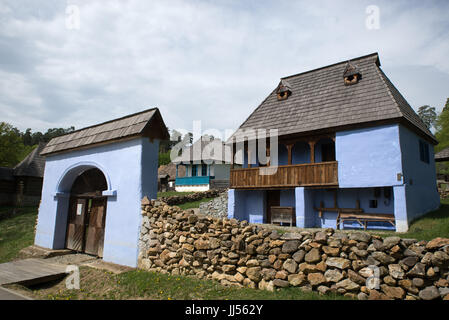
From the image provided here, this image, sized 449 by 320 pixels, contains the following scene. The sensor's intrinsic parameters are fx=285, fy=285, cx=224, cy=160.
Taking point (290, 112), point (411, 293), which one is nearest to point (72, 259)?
point (411, 293)

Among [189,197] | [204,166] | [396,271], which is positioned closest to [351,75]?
[396,271]

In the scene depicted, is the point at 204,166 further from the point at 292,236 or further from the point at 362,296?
the point at 362,296

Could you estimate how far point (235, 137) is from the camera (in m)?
15.7

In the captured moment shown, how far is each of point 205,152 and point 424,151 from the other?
2003 cm

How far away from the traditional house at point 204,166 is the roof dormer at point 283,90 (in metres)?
11.4

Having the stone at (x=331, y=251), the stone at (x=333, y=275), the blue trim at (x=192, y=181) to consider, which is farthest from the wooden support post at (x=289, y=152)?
the blue trim at (x=192, y=181)

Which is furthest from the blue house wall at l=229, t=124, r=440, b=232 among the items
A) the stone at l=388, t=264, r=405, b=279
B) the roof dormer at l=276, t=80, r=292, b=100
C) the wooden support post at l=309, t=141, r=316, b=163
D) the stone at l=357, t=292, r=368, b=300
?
the stone at l=357, t=292, r=368, b=300

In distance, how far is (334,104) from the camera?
1339 centimetres

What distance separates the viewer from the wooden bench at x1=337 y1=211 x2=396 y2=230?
11.3 m

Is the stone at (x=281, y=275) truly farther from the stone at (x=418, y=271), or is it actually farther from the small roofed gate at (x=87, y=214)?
the small roofed gate at (x=87, y=214)

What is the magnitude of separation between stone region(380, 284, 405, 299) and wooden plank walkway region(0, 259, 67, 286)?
783 centimetres

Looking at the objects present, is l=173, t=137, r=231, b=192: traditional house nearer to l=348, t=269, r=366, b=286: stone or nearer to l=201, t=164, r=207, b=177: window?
l=201, t=164, r=207, b=177: window

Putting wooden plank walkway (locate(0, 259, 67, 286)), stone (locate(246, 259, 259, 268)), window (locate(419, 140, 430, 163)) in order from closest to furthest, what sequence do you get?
stone (locate(246, 259, 259, 268)) < wooden plank walkway (locate(0, 259, 67, 286)) < window (locate(419, 140, 430, 163))

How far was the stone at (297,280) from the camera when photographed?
5668 mm
